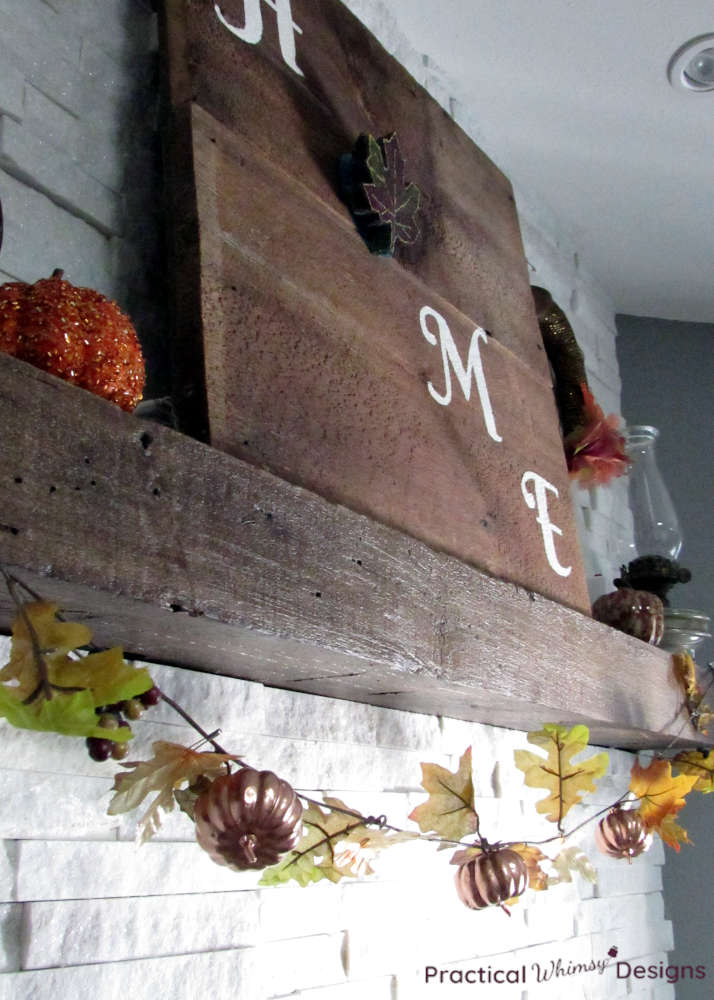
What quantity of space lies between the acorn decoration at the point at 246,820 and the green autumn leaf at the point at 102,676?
0.46ft

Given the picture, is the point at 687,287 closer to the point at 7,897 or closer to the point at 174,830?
the point at 174,830

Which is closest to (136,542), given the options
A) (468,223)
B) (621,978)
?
(468,223)

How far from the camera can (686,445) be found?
203cm

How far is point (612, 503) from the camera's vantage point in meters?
1.79

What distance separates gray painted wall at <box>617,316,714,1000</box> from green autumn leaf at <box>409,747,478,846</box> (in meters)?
1.09

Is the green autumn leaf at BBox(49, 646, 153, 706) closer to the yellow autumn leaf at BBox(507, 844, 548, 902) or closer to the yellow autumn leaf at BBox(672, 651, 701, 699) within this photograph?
the yellow autumn leaf at BBox(507, 844, 548, 902)

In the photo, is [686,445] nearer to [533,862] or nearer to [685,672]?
[685,672]

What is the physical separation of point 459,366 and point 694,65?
71 cm

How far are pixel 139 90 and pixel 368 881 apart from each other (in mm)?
806

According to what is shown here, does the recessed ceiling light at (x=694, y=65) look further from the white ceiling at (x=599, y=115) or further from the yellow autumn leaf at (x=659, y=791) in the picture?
the yellow autumn leaf at (x=659, y=791)

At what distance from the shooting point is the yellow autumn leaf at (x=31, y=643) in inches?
18.9

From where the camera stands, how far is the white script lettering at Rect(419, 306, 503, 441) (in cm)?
103

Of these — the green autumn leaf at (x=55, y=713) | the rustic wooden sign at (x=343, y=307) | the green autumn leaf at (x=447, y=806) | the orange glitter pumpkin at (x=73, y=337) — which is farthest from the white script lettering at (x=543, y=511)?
the green autumn leaf at (x=55, y=713)

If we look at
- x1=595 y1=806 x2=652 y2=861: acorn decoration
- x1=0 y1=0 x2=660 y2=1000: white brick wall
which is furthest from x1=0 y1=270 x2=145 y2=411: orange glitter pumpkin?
x1=595 y1=806 x2=652 y2=861: acorn decoration
